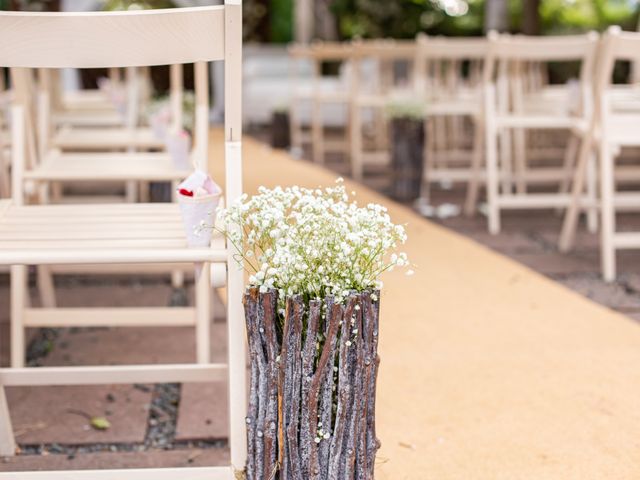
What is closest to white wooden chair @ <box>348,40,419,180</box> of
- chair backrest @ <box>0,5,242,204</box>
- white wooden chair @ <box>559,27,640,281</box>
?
white wooden chair @ <box>559,27,640,281</box>

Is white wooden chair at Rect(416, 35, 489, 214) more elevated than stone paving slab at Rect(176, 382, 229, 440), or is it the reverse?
white wooden chair at Rect(416, 35, 489, 214)

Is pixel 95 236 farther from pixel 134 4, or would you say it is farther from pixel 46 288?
pixel 134 4

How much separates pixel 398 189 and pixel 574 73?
6978 mm

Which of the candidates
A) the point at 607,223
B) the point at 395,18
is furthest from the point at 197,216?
the point at 395,18

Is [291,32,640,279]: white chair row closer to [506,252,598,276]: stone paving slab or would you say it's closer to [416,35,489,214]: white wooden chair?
[416,35,489,214]: white wooden chair

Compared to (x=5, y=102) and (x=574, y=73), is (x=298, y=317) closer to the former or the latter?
(x=5, y=102)

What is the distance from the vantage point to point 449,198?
554 cm

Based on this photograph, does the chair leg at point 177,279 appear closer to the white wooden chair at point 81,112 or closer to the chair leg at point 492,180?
the white wooden chair at point 81,112

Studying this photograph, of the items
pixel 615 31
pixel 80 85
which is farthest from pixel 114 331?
pixel 80 85

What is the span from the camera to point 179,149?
2.69m

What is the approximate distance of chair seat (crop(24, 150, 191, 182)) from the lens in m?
2.49

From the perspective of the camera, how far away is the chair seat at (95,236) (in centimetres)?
151

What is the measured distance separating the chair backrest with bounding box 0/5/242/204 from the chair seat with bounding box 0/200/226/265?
305 millimetres

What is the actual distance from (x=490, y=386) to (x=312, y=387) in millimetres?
1026
